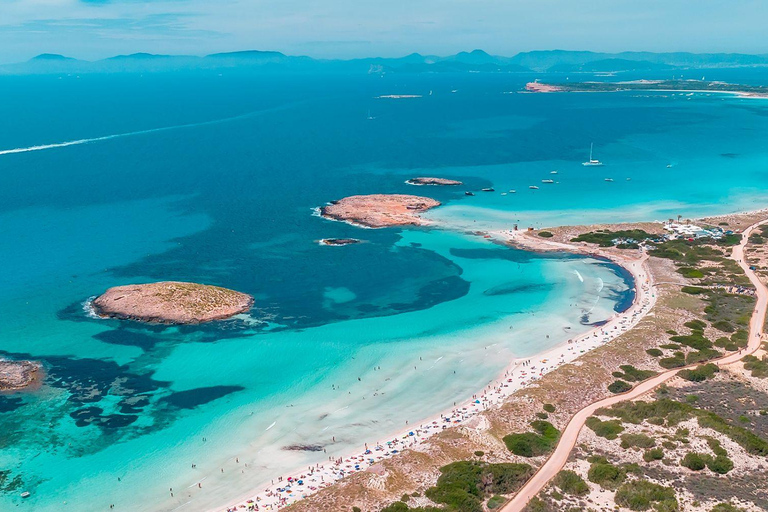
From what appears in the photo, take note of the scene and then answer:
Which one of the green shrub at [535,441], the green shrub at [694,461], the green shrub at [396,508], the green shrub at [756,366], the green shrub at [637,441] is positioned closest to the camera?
the green shrub at [396,508]

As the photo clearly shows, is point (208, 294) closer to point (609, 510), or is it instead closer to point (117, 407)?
point (117, 407)

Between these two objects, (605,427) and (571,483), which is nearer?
(571,483)

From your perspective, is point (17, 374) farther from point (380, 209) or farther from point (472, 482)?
point (380, 209)

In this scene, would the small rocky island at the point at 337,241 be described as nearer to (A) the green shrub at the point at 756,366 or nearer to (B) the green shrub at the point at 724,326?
(B) the green shrub at the point at 724,326

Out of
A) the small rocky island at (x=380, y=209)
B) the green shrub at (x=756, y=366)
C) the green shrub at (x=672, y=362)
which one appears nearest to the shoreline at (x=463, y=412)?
the green shrub at (x=672, y=362)

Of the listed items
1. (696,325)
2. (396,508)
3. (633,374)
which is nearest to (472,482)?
(396,508)

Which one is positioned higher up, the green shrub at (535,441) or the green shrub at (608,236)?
the green shrub at (608,236)

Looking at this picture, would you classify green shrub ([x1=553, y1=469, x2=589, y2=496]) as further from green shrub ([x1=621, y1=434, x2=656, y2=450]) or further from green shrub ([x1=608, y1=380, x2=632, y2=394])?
green shrub ([x1=608, y1=380, x2=632, y2=394])
